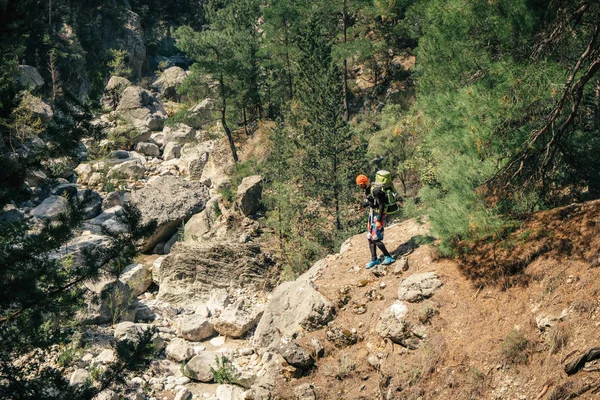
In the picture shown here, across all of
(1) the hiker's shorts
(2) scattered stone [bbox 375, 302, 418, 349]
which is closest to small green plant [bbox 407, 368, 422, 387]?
(2) scattered stone [bbox 375, 302, 418, 349]

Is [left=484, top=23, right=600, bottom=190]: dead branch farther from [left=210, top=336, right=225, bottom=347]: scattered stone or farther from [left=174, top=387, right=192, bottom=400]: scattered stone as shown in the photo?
[left=210, top=336, right=225, bottom=347]: scattered stone

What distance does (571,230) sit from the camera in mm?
7879

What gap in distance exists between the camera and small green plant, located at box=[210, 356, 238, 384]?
10234mm

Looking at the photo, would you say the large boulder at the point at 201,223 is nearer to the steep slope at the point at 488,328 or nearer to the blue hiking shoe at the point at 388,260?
the blue hiking shoe at the point at 388,260

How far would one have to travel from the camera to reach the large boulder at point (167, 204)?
64.0 feet

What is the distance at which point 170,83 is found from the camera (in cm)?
4003

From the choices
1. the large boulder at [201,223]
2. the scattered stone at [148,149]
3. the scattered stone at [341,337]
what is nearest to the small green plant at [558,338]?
the scattered stone at [341,337]

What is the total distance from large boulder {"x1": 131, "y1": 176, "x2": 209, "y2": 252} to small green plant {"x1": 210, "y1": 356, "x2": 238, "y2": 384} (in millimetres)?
9395

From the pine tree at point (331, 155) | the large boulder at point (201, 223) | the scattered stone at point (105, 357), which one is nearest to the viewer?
the scattered stone at point (105, 357)

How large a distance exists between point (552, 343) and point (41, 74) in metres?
39.5

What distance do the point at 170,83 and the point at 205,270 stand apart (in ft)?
90.4

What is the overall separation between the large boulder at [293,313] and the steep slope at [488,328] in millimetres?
246

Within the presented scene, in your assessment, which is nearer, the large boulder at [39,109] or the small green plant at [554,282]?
the small green plant at [554,282]

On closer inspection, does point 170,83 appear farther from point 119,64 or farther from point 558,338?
point 558,338
